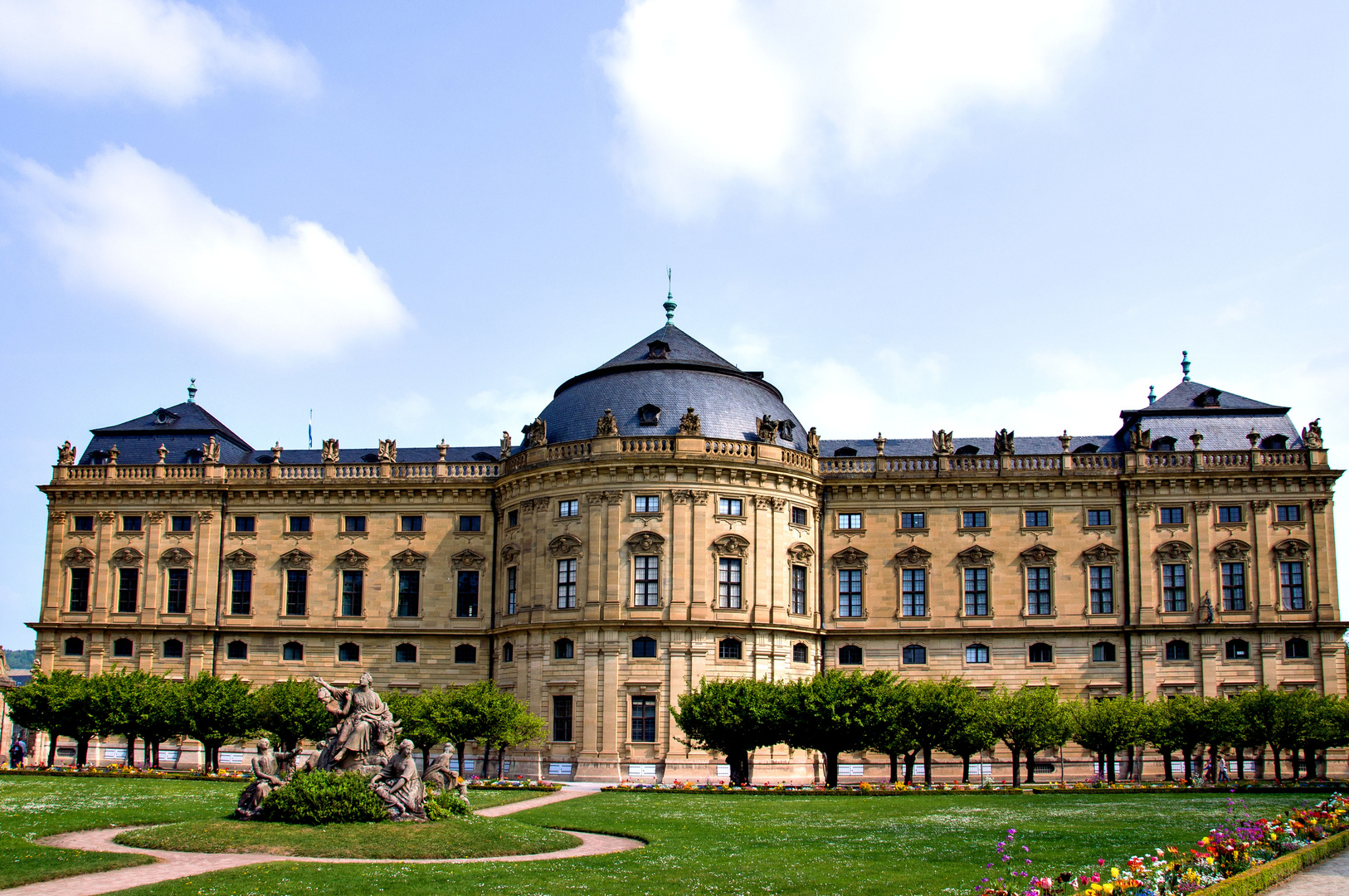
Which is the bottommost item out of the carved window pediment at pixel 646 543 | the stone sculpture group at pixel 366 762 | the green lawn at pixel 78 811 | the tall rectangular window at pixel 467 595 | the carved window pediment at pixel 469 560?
the green lawn at pixel 78 811

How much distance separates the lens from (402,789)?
3045 cm

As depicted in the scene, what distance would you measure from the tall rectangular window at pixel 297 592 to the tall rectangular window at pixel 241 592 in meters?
2.11

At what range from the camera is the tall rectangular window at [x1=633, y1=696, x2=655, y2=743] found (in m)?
58.2

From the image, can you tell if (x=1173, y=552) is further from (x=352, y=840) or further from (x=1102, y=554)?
(x=352, y=840)

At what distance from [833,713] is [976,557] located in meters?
17.6

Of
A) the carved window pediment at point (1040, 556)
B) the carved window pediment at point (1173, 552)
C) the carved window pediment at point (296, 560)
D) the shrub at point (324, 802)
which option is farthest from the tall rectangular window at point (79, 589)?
the carved window pediment at point (1173, 552)

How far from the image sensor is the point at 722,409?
63094 millimetres

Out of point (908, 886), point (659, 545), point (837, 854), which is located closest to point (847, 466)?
point (659, 545)

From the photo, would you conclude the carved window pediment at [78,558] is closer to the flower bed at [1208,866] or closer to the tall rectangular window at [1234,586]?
the flower bed at [1208,866]

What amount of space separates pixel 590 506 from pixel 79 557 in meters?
29.7

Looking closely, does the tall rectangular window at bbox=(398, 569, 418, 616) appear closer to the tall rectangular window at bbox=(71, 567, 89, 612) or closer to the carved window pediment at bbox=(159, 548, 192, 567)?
the carved window pediment at bbox=(159, 548, 192, 567)

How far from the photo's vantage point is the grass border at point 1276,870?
19469 millimetres

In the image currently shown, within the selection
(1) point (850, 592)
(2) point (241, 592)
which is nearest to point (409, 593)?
(2) point (241, 592)

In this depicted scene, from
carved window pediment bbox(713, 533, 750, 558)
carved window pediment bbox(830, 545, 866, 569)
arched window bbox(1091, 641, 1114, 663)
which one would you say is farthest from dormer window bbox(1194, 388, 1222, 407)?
carved window pediment bbox(713, 533, 750, 558)
